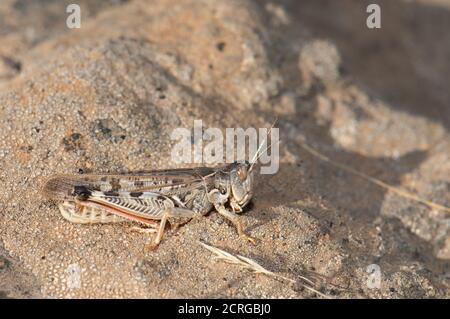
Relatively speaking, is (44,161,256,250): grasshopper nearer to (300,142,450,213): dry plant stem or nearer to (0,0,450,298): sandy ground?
(0,0,450,298): sandy ground

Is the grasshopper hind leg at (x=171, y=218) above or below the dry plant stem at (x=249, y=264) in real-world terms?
above

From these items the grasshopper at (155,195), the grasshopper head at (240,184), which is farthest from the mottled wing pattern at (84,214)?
the grasshopper head at (240,184)

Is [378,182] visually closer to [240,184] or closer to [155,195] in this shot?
[240,184]

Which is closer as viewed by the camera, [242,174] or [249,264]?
[249,264]

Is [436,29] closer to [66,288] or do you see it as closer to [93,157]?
[93,157]

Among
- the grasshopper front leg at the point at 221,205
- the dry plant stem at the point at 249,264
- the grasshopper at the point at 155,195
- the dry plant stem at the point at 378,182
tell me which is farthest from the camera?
the dry plant stem at the point at 378,182

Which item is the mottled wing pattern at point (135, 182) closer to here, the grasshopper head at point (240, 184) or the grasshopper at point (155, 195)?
the grasshopper at point (155, 195)

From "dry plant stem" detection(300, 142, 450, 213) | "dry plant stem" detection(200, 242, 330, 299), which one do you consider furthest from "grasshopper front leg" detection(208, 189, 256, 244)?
"dry plant stem" detection(300, 142, 450, 213)

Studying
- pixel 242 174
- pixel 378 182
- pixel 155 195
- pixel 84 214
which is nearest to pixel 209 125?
pixel 242 174
